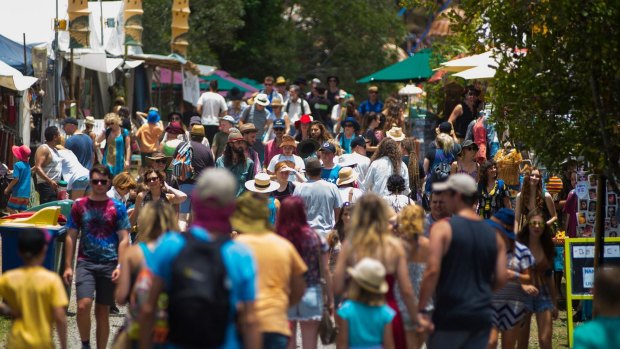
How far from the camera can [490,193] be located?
46.1ft

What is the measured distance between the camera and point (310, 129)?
17.3 metres

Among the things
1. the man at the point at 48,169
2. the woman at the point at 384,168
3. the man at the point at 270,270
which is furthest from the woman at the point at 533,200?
the man at the point at 48,169

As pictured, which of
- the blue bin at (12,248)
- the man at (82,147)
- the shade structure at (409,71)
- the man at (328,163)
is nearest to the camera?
the blue bin at (12,248)

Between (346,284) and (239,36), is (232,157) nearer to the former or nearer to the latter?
(346,284)

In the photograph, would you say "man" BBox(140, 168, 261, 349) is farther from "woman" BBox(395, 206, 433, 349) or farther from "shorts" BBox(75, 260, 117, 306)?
"shorts" BBox(75, 260, 117, 306)

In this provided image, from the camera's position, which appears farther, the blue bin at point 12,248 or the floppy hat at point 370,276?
the blue bin at point 12,248

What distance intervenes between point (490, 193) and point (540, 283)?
405cm

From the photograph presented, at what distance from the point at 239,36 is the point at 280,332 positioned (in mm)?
41439

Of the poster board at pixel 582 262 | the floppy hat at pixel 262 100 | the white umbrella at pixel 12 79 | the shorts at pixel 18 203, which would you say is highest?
the white umbrella at pixel 12 79

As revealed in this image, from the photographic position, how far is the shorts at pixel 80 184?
16.3m

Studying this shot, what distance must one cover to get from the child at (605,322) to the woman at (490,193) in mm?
7413

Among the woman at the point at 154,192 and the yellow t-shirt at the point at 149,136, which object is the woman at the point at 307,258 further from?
the yellow t-shirt at the point at 149,136

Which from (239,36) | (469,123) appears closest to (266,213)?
(469,123)

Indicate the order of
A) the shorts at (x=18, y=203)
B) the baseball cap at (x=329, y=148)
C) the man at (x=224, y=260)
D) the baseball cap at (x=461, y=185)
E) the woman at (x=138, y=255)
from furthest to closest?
1. the shorts at (x=18, y=203)
2. the baseball cap at (x=329, y=148)
3. the baseball cap at (x=461, y=185)
4. the woman at (x=138, y=255)
5. the man at (x=224, y=260)
